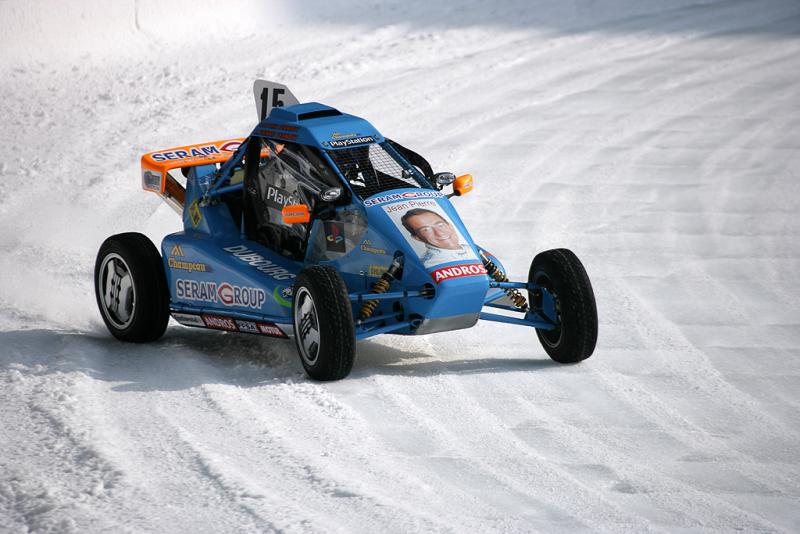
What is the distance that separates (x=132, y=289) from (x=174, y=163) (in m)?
1.53

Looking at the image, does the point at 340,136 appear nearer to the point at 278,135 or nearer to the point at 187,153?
the point at 278,135

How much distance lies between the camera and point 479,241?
1286 cm

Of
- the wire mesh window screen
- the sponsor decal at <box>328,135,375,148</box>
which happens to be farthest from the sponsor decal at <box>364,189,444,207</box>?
the sponsor decal at <box>328,135,375,148</box>

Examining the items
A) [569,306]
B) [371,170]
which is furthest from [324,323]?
[569,306]

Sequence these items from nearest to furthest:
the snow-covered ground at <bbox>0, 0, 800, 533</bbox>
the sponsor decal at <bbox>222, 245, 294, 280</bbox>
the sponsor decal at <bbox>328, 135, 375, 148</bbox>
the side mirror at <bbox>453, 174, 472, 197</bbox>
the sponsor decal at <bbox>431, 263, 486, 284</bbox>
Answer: the snow-covered ground at <bbox>0, 0, 800, 533</bbox> < the sponsor decal at <bbox>431, 263, 486, 284</bbox> < the sponsor decal at <bbox>222, 245, 294, 280</bbox> < the sponsor decal at <bbox>328, 135, 375, 148</bbox> < the side mirror at <bbox>453, 174, 472, 197</bbox>

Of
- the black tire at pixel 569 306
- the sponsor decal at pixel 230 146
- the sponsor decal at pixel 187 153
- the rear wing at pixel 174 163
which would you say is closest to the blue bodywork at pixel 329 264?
the black tire at pixel 569 306

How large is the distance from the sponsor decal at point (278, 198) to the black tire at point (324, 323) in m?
1.25

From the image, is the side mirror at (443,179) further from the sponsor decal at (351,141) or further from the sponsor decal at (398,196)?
the sponsor decal at (351,141)

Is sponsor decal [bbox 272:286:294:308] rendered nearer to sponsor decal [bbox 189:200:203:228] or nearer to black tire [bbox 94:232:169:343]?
black tire [bbox 94:232:169:343]

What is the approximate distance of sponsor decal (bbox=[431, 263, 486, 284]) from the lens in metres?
7.95

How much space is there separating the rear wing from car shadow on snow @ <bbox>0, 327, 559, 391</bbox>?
1.59 m

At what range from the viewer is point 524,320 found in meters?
8.59

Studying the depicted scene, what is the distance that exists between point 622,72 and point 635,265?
9.21m

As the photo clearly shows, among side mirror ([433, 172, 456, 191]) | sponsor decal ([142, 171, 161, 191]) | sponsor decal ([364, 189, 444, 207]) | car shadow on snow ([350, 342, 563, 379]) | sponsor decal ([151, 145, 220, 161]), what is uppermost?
sponsor decal ([151, 145, 220, 161])
